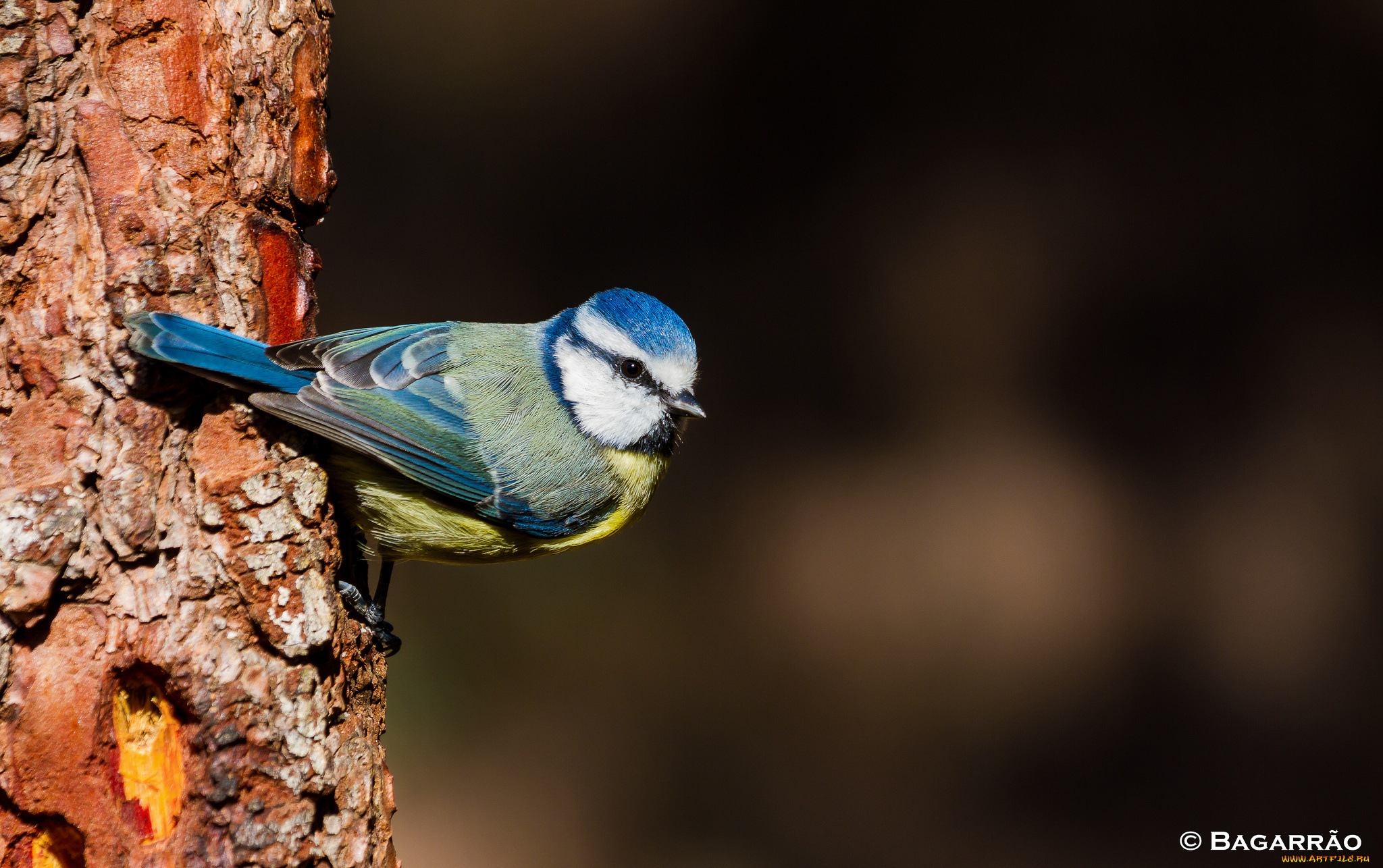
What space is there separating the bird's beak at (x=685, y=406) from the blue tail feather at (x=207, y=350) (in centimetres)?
82

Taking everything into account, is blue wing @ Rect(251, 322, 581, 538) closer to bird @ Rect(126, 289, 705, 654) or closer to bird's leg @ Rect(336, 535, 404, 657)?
bird @ Rect(126, 289, 705, 654)

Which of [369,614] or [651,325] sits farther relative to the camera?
[651,325]

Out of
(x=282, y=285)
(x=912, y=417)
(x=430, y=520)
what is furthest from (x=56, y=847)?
(x=912, y=417)

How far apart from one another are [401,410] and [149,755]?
0.68 meters

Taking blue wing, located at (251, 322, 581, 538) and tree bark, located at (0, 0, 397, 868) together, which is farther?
blue wing, located at (251, 322, 581, 538)

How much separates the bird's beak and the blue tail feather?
82 cm

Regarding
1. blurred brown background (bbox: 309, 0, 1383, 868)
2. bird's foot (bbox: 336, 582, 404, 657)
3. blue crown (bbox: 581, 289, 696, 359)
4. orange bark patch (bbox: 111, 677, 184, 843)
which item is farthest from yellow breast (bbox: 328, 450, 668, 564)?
blurred brown background (bbox: 309, 0, 1383, 868)

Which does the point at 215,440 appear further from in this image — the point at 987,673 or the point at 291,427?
the point at 987,673

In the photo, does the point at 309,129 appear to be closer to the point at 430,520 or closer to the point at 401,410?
the point at 401,410

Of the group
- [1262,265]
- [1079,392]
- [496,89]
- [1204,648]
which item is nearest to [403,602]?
[496,89]

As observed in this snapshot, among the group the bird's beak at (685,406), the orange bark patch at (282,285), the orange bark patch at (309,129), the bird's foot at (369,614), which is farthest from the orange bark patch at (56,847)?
the bird's beak at (685,406)

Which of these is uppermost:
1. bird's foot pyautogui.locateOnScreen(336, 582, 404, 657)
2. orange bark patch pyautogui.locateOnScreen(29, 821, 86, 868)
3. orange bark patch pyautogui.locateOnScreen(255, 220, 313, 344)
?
orange bark patch pyautogui.locateOnScreen(255, 220, 313, 344)

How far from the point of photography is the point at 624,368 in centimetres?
217

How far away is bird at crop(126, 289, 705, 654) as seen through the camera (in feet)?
5.33
